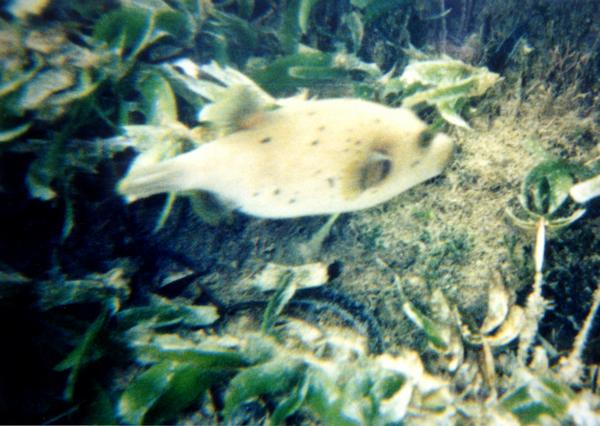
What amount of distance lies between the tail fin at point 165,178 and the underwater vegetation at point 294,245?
21 mm

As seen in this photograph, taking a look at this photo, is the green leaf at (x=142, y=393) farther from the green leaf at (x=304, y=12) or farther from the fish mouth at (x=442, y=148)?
the green leaf at (x=304, y=12)

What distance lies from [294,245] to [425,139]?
0.77 m

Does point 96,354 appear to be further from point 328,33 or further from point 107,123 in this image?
point 328,33

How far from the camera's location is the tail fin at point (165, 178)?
4.71ft

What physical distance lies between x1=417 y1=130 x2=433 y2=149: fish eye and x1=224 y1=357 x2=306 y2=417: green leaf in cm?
103

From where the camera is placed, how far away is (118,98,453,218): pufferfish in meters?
1.36

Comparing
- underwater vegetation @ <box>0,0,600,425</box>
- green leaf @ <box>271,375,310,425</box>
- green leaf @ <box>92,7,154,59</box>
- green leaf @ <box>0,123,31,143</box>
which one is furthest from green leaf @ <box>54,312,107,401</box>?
green leaf @ <box>92,7,154,59</box>

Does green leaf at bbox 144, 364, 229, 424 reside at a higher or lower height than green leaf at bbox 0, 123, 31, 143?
lower

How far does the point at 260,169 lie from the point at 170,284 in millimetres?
799

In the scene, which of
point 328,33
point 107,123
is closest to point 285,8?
point 328,33

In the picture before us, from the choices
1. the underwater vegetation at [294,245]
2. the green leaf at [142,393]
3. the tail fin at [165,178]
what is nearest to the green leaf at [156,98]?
the underwater vegetation at [294,245]

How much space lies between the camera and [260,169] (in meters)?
1.38

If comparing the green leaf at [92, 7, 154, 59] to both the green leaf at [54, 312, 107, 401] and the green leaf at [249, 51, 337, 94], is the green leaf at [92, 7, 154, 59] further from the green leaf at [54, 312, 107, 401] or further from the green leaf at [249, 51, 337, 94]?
the green leaf at [54, 312, 107, 401]

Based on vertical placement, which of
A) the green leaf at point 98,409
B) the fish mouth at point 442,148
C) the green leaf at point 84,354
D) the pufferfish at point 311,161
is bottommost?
the green leaf at point 98,409
